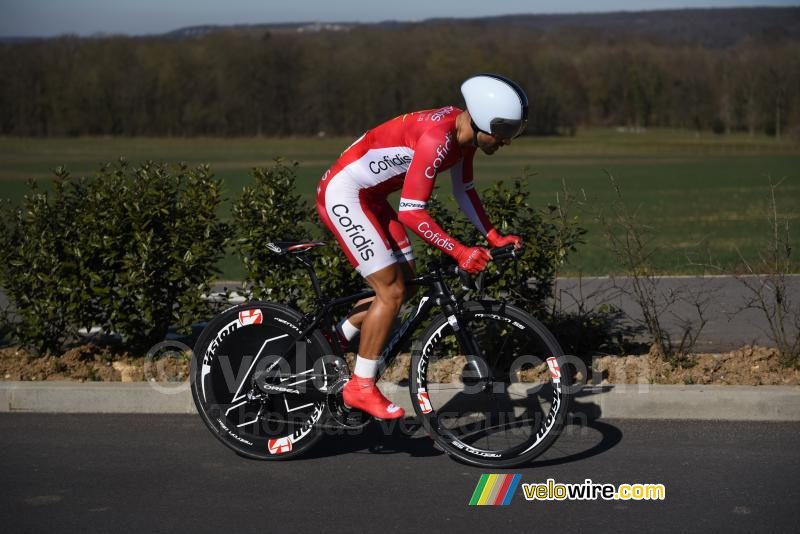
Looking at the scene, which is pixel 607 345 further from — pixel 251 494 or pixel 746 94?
pixel 746 94

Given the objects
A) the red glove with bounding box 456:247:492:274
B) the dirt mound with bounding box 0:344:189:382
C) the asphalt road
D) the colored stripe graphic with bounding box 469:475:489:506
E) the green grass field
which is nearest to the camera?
the asphalt road

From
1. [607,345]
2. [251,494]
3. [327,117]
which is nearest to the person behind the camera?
[251,494]

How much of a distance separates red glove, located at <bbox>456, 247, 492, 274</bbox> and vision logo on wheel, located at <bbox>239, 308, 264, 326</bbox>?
3.76 ft

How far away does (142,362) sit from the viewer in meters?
7.25

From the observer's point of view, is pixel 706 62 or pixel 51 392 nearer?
pixel 51 392

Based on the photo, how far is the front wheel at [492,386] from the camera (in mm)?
5215

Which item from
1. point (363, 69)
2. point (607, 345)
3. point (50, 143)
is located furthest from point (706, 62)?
point (607, 345)

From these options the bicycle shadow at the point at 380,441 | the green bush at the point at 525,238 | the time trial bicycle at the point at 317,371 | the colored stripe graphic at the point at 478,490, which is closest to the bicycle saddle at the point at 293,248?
the time trial bicycle at the point at 317,371

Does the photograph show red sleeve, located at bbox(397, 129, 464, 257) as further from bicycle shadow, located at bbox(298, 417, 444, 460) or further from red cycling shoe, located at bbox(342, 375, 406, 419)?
bicycle shadow, located at bbox(298, 417, 444, 460)

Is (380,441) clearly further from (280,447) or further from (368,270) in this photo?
(368,270)

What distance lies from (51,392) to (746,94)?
106507 mm

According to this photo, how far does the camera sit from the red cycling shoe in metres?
5.34

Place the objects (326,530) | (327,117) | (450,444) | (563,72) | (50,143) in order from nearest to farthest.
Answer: (326,530)
(450,444)
(50,143)
(327,117)
(563,72)

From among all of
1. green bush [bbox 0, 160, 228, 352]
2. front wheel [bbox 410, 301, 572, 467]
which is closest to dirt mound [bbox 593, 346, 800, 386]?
front wheel [bbox 410, 301, 572, 467]
